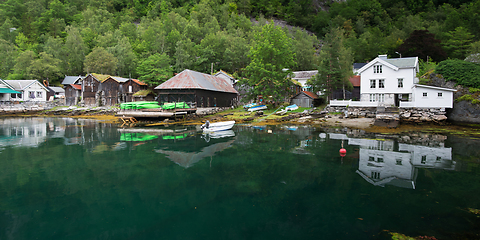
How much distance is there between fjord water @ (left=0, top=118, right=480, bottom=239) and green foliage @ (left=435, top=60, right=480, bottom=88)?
16.4m

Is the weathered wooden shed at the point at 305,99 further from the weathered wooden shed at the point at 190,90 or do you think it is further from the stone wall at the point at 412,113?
the weathered wooden shed at the point at 190,90

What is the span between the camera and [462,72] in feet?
97.8

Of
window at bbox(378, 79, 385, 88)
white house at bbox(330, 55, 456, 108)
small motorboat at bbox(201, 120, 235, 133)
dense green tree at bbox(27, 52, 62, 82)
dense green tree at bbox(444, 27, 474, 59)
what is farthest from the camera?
dense green tree at bbox(27, 52, 62, 82)

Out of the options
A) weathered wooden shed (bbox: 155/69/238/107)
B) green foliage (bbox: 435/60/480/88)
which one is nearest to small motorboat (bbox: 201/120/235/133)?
weathered wooden shed (bbox: 155/69/238/107)

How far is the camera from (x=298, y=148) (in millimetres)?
17859

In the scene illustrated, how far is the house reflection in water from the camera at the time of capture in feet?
37.2

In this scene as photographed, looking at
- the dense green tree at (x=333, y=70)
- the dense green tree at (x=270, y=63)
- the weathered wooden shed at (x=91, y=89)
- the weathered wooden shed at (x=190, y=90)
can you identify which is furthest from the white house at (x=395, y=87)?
the weathered wooden shed at (x=91, y=89)

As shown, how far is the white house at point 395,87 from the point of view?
96.5 feet

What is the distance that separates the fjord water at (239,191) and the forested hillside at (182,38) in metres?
27.8

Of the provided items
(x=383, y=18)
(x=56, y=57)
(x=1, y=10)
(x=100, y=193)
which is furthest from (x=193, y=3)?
(x=100, y=193)

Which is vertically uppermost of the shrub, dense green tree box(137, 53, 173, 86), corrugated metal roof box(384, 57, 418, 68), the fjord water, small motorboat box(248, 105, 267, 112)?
dense green tree box(137, 53, 173, 86)

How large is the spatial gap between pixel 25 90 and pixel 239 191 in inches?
2699

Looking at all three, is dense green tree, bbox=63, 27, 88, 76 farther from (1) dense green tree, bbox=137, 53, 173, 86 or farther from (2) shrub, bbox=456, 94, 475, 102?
(2) shrub, bbox=456, 94, 475, 102

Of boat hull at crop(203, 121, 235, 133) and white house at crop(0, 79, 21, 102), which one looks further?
white house at crop(0, 79, 21, 102)
